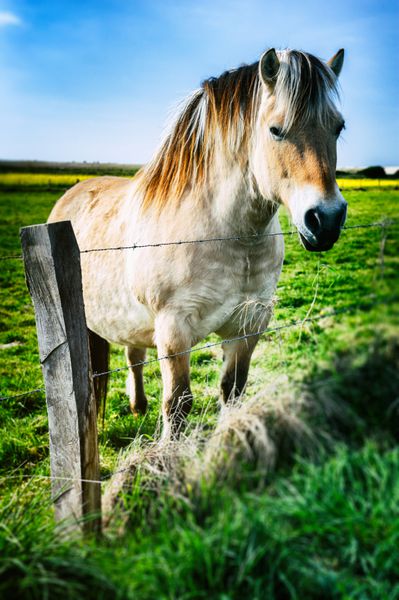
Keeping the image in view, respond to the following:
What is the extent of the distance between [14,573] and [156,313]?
1831 millimetres

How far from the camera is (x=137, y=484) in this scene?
2.00 metres

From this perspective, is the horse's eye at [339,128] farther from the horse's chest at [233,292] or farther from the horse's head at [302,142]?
the horse's chest at [233,292]

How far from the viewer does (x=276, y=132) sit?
2561 millimetres

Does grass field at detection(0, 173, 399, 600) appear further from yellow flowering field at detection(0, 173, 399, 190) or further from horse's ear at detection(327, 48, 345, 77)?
yellow flowering field at detection(0, 173, 399, 190)

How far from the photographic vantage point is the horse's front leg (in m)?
2.99

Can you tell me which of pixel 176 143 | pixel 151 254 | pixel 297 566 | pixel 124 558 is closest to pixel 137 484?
pixel 124 558

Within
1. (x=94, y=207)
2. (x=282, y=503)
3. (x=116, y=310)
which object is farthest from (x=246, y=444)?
(x=94, y=207)

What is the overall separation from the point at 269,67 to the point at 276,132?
379 millimetres

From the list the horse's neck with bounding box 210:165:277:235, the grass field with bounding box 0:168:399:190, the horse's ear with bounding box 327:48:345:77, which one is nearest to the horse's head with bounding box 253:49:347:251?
the horse's neck with bounding box 210:165:277:235

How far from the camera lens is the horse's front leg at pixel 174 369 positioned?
9.80 feet

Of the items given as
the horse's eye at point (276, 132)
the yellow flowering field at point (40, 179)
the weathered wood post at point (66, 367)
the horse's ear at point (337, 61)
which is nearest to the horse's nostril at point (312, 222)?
the horse's eye at point (276, 132)

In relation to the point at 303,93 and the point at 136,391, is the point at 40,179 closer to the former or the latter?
the point at 136,391

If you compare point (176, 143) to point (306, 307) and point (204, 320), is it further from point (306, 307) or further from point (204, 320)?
point (306, 307)

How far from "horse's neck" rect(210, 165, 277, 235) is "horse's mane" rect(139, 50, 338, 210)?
12 centimetres
